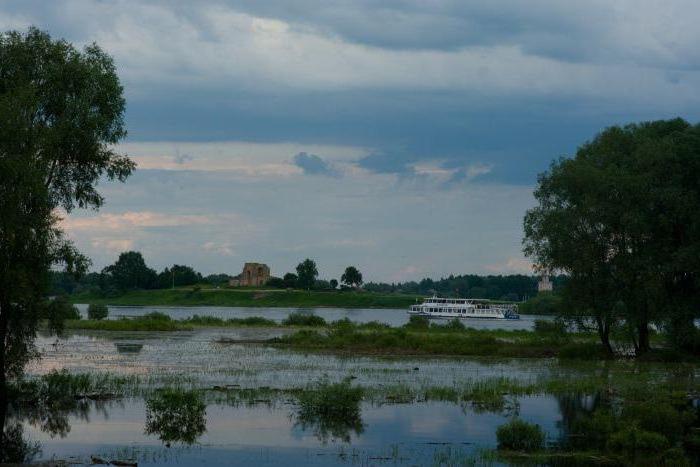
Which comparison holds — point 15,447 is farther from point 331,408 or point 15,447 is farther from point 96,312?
point 96,312

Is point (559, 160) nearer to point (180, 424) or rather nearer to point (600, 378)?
point (600, 378)

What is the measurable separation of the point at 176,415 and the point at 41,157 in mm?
10724

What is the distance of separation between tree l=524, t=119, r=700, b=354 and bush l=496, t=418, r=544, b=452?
32960 mm

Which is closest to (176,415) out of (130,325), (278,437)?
(278,437)

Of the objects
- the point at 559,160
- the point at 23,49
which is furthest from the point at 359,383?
the point at 559,160

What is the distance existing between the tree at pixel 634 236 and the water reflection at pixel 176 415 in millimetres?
35530

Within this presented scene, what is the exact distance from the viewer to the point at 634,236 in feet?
202

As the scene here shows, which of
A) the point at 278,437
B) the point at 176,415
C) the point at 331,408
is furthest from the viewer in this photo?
the point at 331,408

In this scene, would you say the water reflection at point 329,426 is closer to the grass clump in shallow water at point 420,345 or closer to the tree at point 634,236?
the tree at point 634,236

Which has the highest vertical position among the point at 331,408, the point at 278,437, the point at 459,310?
the point at 459,310

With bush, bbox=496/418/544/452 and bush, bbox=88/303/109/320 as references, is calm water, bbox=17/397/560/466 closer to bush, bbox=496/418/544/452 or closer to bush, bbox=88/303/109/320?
bush, bbox=496/418/544/452

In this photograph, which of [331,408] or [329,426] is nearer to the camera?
[329,426]

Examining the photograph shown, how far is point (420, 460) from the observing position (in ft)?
89.2

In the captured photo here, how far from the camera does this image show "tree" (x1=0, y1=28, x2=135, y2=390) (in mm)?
32188
